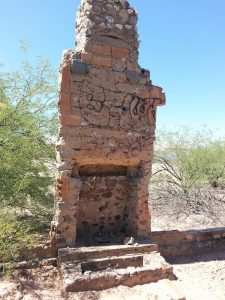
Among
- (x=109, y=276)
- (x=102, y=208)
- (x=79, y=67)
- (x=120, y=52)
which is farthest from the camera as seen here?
(x=102, y=208)

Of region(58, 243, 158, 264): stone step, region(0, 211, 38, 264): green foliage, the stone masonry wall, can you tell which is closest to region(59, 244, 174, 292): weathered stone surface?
region(58, 243, 158, 264): stone step

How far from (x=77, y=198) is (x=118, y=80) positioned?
85.9 inches

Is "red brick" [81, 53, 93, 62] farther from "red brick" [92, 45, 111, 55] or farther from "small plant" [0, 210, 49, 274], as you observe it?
"small plant" [0, 210, 49, 274]

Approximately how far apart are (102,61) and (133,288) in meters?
3.68

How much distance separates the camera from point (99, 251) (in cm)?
453

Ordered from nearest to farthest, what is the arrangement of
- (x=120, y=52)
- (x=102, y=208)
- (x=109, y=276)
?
(x=109, y=276) < (x=120, y=52) < (x=102, y=208)

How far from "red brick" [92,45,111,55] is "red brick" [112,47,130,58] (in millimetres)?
99

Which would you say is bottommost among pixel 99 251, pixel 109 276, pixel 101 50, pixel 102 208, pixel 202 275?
pixel 202 275

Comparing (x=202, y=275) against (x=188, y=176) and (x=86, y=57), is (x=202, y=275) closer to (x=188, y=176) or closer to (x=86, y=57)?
(x=86, y=57)

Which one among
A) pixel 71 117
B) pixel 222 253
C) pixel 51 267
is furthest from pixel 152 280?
pixel 71 117

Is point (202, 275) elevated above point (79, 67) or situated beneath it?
situated beneath

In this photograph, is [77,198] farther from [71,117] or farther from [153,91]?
[153,91]

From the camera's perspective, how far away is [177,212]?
8617mm

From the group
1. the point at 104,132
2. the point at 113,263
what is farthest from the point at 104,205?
the point at 104,132
